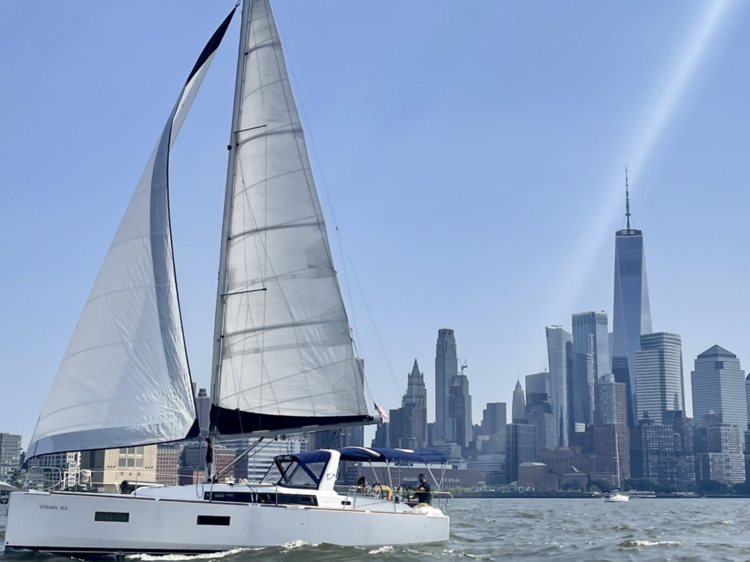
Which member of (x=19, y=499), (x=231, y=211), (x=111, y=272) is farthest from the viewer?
(x=231, y=211)

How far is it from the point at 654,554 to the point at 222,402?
13.8 meters

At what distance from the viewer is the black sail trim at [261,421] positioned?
85.9 ft

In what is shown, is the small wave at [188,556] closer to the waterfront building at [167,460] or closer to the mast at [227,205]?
the mast at [227,205]

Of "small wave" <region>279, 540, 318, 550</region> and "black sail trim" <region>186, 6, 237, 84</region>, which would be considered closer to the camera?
"small wave" <region>279, 540, 318, 550</region>

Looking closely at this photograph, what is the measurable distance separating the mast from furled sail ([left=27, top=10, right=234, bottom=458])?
163cm

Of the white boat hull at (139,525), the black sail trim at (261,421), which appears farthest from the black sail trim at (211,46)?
the white boat hull at (139,525)

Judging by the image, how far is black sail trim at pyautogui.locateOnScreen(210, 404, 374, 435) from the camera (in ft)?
85.9

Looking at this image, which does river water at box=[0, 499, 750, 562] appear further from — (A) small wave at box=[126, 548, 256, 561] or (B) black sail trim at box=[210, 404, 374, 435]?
(B) black sail trim at box=[210, 404, 374, 435]

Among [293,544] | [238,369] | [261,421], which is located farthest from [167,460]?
[293,544]

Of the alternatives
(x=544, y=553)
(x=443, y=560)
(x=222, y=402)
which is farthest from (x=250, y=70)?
(x=544, y=553)

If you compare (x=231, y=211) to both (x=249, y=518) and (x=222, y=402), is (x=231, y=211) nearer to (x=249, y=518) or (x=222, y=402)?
(x=222, y=402)

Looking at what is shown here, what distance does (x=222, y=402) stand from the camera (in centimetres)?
2627

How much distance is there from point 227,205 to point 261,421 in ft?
19.4

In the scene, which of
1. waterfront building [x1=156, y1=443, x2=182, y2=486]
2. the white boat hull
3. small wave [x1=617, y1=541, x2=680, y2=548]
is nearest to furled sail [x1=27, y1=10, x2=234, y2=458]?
the white boat hull
